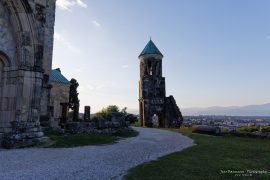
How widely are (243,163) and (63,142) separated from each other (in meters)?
Result: 6.78

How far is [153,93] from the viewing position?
119 feet

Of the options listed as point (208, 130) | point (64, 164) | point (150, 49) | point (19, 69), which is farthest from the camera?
point (150, 49)

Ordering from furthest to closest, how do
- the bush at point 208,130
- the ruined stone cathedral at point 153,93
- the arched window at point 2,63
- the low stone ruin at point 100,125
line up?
1. the ruined stone cathedral at point 153,93
2. the bush at point 208,130
3. the low stone ruin at point 100,125
4. the arched window at point 2,63

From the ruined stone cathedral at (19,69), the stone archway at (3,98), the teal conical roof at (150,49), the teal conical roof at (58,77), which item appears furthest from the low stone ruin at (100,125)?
the teal conical roof at (150,49)

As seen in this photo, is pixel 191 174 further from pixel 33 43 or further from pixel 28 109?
pixel 33 43

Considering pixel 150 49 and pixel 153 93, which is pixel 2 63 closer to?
pixel 153 93

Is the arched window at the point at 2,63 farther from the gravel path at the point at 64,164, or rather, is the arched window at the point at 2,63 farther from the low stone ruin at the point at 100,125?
the low stone ruin at the point at 100,125

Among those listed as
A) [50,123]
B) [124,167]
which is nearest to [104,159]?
[124,167]

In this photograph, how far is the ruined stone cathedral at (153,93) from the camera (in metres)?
34.6

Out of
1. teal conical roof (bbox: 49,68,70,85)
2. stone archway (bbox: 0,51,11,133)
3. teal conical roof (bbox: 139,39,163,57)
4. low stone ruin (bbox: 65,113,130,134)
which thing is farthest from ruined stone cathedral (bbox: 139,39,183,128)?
stone archway (bbox: 0,51,11,133)

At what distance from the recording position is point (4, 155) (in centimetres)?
789

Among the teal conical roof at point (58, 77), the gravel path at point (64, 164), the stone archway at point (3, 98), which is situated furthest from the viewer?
the teal conical roof at point (58, 77)

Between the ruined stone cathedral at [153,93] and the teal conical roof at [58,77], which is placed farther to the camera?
the ruined stone cathedral at [153,93]

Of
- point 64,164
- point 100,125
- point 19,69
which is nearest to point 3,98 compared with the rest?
point 19,69
